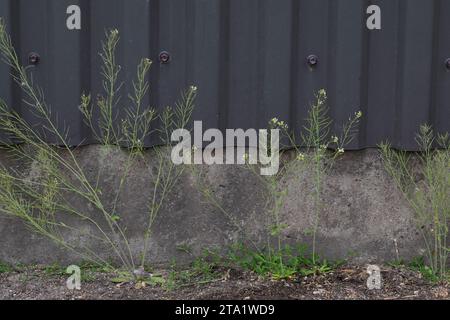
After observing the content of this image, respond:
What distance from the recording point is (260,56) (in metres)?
4.80

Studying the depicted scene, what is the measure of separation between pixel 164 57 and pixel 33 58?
2.67 feet

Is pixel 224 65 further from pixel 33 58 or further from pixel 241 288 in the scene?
pixel 241 288

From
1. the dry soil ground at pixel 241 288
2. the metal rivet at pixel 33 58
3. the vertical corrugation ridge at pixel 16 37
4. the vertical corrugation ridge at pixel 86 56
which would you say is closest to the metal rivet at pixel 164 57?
the vertical corrugation ridge at pixel 86 56

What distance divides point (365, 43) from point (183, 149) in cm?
132

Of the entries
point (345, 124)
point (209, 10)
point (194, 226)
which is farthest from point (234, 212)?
point (209, 10)

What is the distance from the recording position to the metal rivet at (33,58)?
4.75m

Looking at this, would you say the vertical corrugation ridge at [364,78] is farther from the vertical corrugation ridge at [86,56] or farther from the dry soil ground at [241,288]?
the vertical corrugation ridge at [86,56]

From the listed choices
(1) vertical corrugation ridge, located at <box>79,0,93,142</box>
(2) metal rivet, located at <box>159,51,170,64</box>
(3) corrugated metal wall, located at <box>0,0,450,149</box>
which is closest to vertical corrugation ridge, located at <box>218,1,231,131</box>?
(3) corrugated metal wall, located at <box>0,0,450,149</box>

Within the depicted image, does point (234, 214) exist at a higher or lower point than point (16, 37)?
lower

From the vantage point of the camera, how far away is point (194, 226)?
4.88 metres

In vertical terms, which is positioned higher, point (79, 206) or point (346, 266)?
point (79, 206)

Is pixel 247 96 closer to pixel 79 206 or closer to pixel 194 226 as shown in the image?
pixel 194 226

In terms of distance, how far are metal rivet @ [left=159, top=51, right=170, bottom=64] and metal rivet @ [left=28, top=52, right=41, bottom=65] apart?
2.49 ft

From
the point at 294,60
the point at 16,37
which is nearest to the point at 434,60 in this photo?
the point at 294,60
